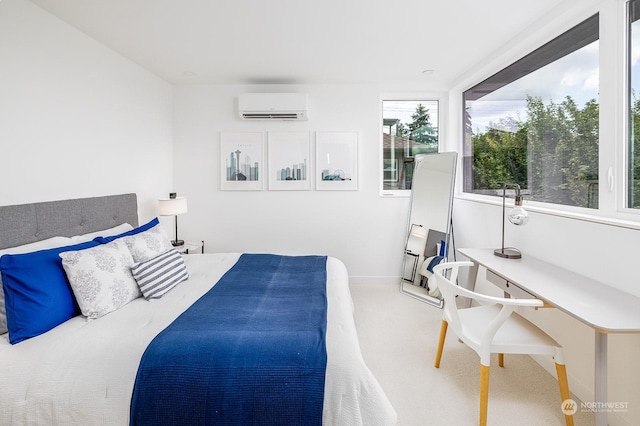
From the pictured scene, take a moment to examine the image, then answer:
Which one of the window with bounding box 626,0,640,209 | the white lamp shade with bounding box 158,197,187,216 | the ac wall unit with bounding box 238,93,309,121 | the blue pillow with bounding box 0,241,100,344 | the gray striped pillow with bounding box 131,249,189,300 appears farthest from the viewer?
the ac wall unit with bounding box 238,93,309,121

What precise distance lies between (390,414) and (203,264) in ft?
6.54

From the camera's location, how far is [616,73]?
183 centimetres

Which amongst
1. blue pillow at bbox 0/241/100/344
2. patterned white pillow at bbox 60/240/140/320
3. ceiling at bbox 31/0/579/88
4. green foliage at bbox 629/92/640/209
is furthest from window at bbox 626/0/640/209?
blue pillow at bbox 0/241/100/344

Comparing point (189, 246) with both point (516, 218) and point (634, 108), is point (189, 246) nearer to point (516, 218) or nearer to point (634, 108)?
point (516, 218)

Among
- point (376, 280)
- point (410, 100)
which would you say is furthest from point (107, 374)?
point (410, 100)

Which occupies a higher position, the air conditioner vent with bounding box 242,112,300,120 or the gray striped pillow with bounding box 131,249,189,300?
the air conditioner vent with bounding box 242,112,300,120

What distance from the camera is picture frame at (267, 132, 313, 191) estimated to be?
3945 millimetres

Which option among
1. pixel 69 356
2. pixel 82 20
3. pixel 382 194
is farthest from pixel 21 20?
pixel 382 194

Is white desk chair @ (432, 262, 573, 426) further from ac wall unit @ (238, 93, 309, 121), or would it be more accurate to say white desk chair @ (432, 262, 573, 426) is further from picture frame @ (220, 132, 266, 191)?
picture frame @ (220, 132, 266, 191)

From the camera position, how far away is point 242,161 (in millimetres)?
3961

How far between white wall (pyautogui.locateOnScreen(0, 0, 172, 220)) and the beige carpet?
8.84 feet

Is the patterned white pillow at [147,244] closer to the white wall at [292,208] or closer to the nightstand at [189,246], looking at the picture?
the nightstand at [189,246]

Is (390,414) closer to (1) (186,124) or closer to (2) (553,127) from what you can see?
(2) (553,127)

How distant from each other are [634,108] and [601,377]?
1.51m
